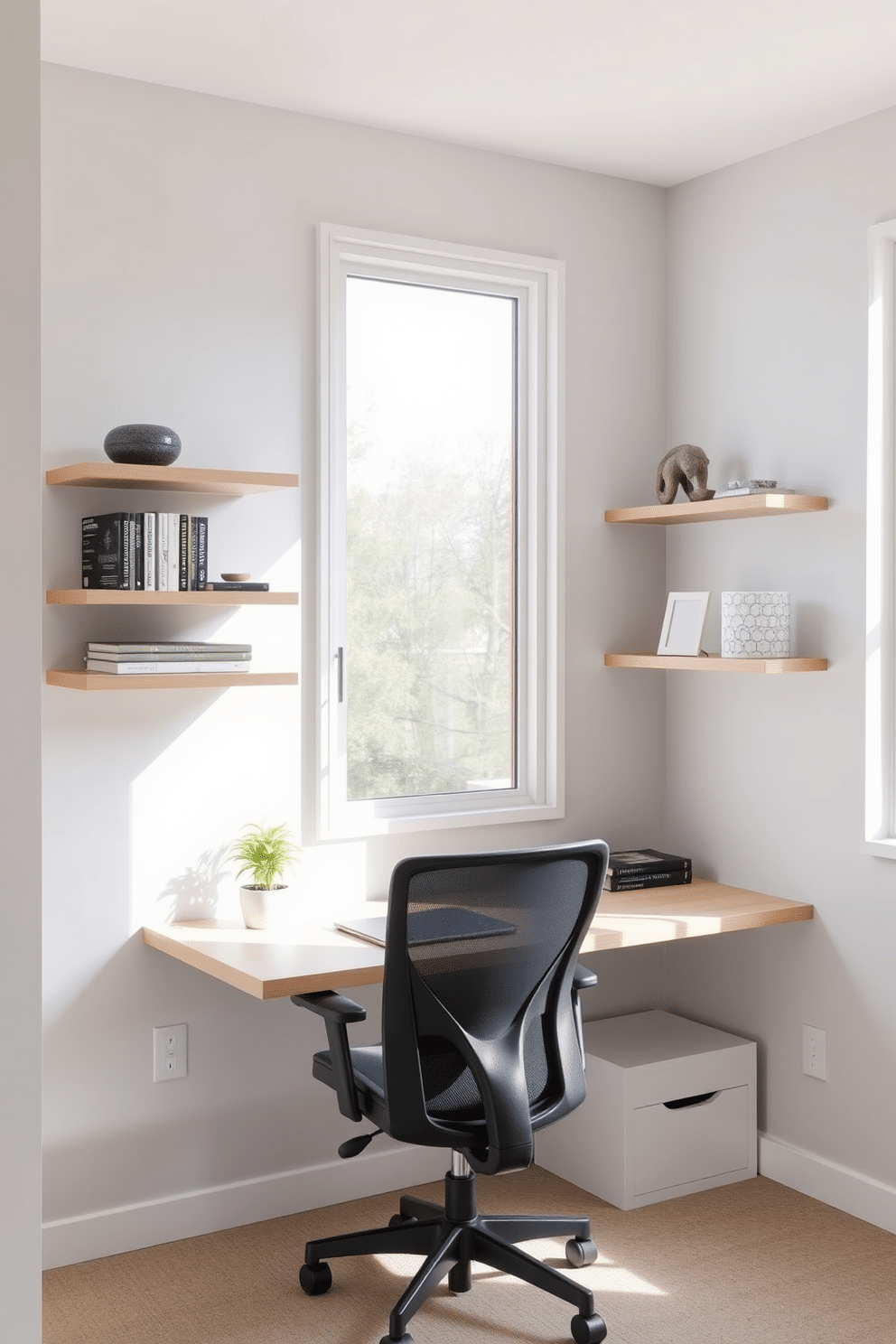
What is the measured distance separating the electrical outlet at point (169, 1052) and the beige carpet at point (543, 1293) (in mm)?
387

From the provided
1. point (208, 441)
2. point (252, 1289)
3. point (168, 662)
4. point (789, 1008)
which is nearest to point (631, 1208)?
point (789, 1008)

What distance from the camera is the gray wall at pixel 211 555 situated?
9.47 ft

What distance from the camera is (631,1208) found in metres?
3.19

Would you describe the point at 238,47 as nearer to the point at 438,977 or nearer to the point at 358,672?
the point at 358,672

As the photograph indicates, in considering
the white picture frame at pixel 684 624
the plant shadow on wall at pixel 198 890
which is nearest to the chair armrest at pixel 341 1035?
the plant shadow on wall at pixel 198 890

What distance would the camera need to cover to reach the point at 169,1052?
304cm

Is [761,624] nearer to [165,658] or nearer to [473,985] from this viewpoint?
[473,985]

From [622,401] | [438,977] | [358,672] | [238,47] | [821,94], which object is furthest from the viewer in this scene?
[622,401]

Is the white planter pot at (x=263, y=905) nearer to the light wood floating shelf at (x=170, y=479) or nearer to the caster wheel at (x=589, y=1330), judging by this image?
the light wood floating shelf at (x=170, y=479)

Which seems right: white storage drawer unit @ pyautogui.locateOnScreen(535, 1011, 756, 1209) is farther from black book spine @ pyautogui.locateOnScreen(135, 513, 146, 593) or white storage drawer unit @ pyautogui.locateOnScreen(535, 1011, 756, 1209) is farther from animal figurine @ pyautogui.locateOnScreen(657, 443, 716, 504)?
black book spine @ pyautogui.locateOnScreen(135, 513, 146, 593)

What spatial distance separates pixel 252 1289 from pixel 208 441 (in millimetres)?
1893

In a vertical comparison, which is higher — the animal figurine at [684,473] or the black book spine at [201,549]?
the animal figurine at [684,473]

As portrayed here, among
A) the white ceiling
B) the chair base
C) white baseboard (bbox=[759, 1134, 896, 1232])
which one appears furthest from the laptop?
the white ceiling

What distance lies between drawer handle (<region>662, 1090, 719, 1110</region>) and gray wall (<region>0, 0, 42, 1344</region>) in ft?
7.52
